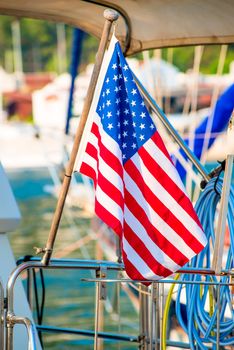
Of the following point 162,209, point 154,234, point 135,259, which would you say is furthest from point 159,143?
point 135,259

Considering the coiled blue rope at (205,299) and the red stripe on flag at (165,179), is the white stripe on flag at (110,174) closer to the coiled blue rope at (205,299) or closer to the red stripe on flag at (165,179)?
the red stripe on flag at (165,179)

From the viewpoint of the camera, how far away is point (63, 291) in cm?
2148

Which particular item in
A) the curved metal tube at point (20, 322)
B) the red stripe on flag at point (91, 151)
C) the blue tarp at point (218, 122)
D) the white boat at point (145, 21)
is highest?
the blue tarp at point (218, 122)

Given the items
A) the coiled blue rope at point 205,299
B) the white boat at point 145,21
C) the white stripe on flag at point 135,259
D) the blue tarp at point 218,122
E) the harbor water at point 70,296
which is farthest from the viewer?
the blue tarp at point 218,122

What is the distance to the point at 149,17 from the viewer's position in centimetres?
638

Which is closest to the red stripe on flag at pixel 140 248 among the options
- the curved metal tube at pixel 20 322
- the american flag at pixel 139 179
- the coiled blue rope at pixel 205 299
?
the american flag at pixel 139 179

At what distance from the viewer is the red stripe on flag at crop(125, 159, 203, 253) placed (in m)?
4.97

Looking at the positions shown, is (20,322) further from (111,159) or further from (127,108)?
(127,108)

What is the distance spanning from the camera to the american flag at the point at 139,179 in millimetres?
4957

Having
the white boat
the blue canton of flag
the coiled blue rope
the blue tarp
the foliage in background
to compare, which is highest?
the foliage in background

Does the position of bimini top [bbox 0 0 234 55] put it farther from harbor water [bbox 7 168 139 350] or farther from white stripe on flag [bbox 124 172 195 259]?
harbor water [bbox 7 168 139 350]

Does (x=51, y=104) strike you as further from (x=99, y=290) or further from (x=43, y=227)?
(x=99, y=290)

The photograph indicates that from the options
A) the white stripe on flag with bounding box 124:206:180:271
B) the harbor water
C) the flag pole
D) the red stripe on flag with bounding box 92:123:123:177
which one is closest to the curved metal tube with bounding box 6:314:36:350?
the flag pole

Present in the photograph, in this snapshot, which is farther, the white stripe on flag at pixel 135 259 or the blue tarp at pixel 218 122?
the blue tarp at pixel 218 122
